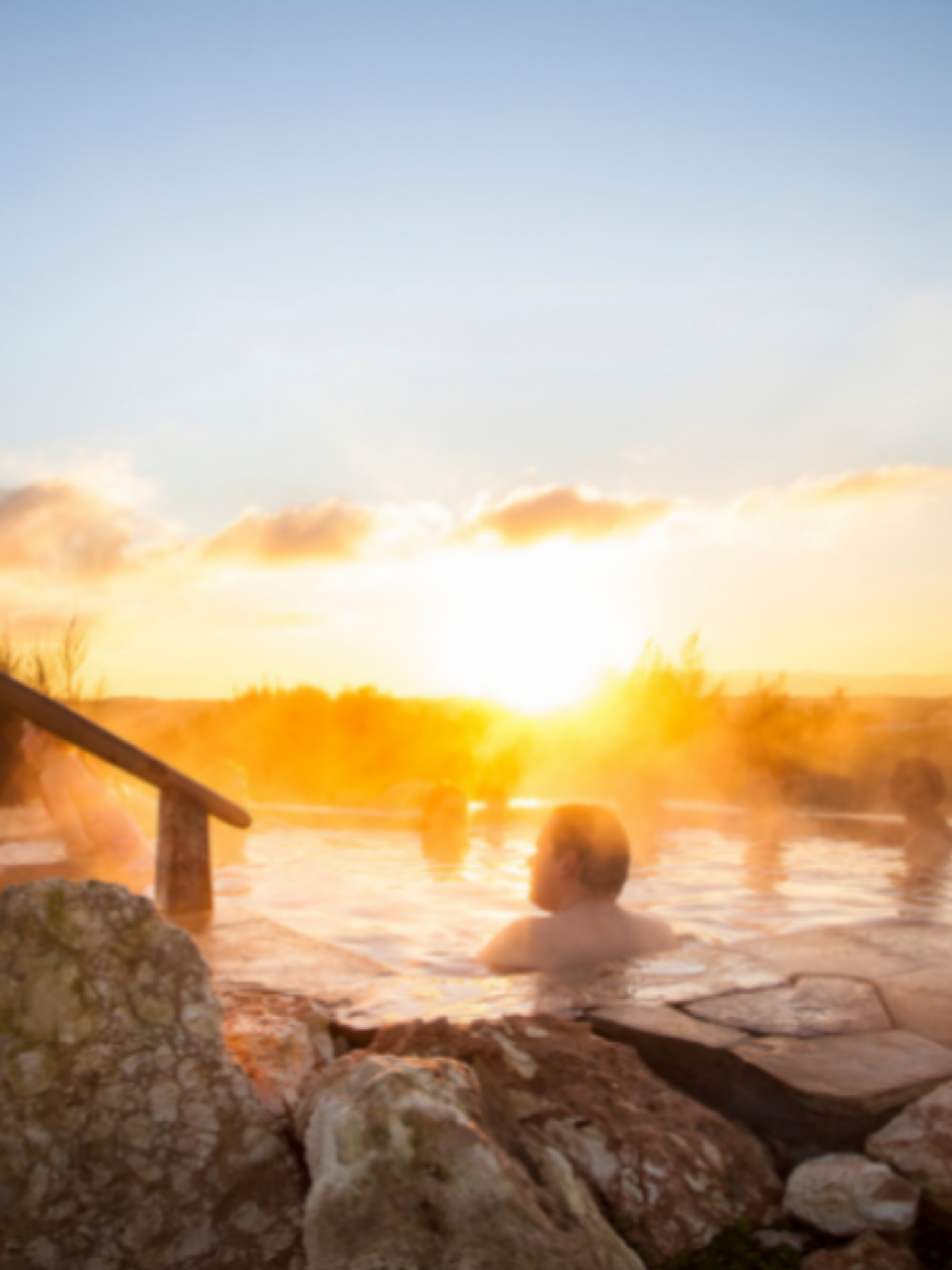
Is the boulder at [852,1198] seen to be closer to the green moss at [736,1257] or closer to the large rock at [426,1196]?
the green moss at [736,1257]

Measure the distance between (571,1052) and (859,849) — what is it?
7.72 meters

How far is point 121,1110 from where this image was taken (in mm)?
2277

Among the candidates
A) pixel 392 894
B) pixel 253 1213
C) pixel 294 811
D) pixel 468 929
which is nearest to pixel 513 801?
pixel 294 811

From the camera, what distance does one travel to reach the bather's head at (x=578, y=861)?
4555 millimetres

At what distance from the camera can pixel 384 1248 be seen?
6.15ft

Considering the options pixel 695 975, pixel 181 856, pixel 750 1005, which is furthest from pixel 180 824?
pixel 750 1005

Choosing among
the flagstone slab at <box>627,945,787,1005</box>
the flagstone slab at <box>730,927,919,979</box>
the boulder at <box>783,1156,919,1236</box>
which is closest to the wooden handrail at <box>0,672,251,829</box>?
the flagstone slab at <box>627,945,787,1005</box>

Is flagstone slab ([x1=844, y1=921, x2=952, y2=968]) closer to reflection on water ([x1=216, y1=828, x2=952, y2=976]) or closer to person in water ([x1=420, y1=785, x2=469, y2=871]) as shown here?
reflection on water ([x1=216, y1=828, x2=952, y2=976])

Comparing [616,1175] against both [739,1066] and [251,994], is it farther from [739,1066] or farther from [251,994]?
[251,994]

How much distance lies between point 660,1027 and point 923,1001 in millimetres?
1035

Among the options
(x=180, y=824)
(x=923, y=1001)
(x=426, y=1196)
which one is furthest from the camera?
(x=180, y=824)

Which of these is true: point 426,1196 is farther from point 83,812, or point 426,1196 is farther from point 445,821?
point 445,821

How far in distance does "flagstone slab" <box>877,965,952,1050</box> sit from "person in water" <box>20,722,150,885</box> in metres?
5.08

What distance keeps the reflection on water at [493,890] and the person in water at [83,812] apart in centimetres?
72
